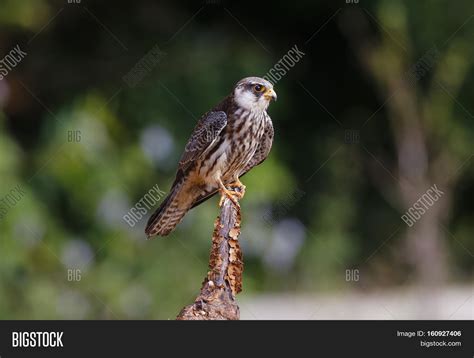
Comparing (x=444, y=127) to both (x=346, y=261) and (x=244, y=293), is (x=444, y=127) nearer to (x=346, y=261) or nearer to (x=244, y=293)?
(x=346, y=261)

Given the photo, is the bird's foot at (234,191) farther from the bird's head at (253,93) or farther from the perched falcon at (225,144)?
the bird's head at (253,93)

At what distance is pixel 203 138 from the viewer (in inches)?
221

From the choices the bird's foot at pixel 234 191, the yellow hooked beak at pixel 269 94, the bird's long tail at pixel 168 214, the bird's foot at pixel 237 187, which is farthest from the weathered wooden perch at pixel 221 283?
the yellow hooked beak at pixel 269 94

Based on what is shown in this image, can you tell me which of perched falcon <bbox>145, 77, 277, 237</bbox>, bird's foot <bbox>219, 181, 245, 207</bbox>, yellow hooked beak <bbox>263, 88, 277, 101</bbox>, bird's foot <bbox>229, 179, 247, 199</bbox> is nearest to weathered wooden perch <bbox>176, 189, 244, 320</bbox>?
bird's foot <bbox>219, 181, 245, 207</bbox>

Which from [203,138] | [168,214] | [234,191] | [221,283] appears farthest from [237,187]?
[221,283]

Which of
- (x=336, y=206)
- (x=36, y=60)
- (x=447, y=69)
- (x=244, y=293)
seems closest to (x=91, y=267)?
(x=244, y=293)

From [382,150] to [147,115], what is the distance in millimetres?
3334

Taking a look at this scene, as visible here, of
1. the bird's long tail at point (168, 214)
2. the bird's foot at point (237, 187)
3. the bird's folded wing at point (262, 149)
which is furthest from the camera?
the bird's folded wing at point (262, 149)

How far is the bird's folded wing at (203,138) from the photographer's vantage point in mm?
5609

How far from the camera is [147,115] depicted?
9.21m

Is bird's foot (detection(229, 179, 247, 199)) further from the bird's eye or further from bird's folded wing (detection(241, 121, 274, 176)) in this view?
the bird's eye

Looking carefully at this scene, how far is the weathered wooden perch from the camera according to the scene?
340cm

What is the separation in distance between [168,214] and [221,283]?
5.84 ft

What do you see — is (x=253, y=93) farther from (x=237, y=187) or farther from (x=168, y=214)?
(x=168, y=214)
